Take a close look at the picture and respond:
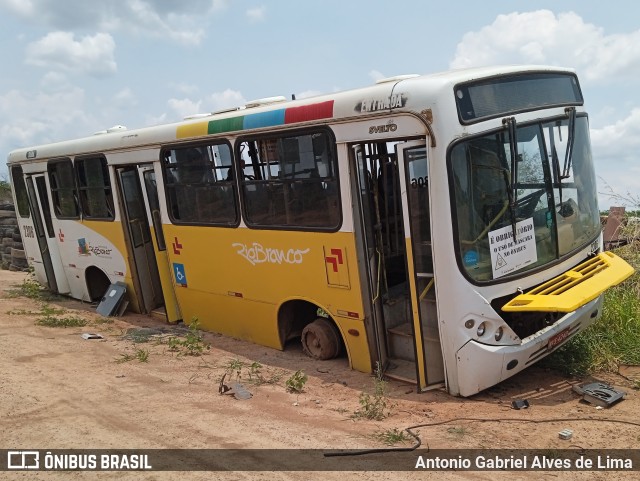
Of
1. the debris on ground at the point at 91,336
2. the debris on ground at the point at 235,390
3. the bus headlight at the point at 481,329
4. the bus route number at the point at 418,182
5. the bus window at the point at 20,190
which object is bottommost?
the debris on ground at the point at 235,390

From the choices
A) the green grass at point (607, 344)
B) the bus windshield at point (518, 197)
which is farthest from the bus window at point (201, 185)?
the green grass at point (607, 344)

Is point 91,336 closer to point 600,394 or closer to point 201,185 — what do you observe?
point 201,185

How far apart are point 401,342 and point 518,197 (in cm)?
187

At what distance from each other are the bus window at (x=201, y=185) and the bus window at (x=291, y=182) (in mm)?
334

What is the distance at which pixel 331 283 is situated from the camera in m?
6.36

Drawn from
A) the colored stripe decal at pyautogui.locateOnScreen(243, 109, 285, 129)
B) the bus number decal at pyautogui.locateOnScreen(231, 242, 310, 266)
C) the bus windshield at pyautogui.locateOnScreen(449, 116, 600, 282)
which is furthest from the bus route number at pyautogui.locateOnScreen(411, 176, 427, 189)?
the colored stripe decal at pyautogui.locateOnScreen(243, 109, 285, 129)

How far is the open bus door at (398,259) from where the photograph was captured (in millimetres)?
5480

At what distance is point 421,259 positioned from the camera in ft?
18.2

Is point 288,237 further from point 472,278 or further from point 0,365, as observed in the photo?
point 0,365

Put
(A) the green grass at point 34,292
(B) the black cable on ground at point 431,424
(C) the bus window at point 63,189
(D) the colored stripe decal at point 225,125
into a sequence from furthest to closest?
(A) the green grass at point 34,292 → (C) the bus window at point 63,189 → (D) the colored stripe decal at point 225,125 → (B) the black cable on ground at point 431,424

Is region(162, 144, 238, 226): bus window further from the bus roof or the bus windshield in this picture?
the bus windshield

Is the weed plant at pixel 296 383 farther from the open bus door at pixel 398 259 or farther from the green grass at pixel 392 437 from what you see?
the green grass at pixel 392 437

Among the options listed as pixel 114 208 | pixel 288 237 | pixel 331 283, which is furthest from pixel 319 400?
pixel 114 208

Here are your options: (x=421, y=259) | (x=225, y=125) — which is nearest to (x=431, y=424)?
(x=421, y=259)
